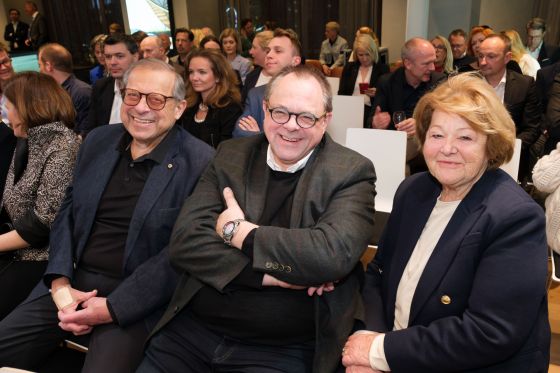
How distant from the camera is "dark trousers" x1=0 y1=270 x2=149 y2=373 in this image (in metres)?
1.75

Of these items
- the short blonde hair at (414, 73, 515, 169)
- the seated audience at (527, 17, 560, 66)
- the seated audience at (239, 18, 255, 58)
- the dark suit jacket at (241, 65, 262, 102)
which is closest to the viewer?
the short blonde hair at (414, 73, 515, 169)

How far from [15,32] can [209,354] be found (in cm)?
1225

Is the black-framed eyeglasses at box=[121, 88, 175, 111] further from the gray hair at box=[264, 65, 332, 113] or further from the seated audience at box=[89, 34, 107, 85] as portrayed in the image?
the seated audience at box=[89, 34, 107, 85]

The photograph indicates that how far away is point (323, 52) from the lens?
380 inches

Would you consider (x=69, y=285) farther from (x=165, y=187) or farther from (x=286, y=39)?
(x=286, y=39)

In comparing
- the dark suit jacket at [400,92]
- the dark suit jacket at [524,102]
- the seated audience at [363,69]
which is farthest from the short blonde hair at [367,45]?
the dark suit jacket at [524,102]

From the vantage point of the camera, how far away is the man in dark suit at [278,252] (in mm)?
1532

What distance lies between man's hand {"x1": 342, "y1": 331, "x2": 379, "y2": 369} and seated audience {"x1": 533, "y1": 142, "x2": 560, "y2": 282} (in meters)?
1.19

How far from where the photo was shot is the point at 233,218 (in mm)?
1641

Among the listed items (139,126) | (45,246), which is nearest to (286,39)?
(139,126)

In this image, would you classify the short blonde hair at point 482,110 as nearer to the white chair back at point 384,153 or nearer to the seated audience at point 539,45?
the white chair back at point 384,153

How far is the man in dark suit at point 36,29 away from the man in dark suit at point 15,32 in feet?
0.53

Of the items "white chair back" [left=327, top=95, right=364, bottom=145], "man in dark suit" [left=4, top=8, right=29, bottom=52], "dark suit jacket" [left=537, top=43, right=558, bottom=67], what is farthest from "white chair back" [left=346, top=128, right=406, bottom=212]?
"man in dark suit" [left=4, top=8, right=29, bottom=52]

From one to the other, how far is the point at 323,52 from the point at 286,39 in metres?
6.07
